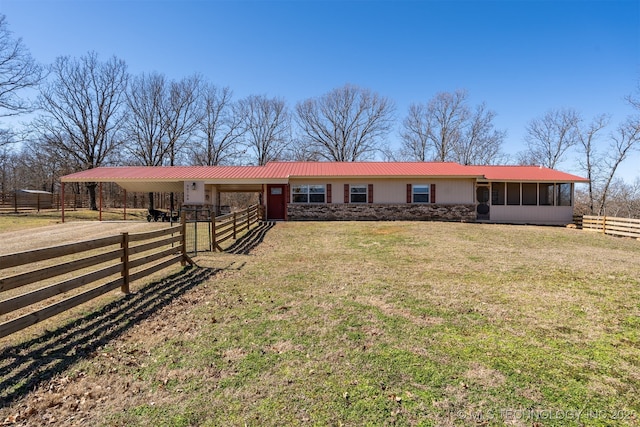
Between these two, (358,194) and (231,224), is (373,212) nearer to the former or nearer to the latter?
(358,194)

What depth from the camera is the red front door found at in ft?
65.1

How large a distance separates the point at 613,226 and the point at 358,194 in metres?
13.2

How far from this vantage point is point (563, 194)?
20.2 metres

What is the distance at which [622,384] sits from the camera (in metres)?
3.04

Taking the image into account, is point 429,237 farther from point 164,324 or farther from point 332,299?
point 164,324

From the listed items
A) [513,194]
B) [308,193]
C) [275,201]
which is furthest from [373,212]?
[513,194]

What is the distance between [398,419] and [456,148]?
129 feet

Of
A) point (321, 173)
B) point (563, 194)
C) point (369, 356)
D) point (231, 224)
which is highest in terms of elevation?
point (321, 173)

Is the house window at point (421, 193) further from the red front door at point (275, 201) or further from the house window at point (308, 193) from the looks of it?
the red front door at point (275, 201)

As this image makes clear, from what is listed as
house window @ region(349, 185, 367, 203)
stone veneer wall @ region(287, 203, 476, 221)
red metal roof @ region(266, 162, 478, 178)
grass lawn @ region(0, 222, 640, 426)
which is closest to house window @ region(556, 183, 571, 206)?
red metal roof @ region(266, 162, 478, 178)

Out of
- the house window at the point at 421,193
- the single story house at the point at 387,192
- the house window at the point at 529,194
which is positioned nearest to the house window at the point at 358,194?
the single story house at the point at 387,192

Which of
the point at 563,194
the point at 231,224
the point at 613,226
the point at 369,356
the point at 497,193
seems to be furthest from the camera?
the point at 497,193

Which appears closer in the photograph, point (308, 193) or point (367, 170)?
point (308, 193)

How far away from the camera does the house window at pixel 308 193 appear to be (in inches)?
766
